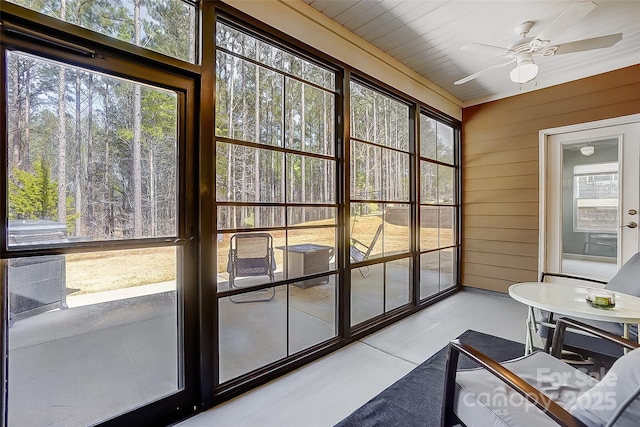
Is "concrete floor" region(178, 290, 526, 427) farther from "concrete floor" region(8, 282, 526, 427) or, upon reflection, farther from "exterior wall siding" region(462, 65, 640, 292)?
"exterior wall siding" region(462, 65, 640, 292)

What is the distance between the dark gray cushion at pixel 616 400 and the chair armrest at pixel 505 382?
55mm

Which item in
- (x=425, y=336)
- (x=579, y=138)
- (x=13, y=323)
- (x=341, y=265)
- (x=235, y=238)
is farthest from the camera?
(x=579, y=138)

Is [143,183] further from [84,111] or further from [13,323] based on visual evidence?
[13,323]

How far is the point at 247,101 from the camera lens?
2.09 metres

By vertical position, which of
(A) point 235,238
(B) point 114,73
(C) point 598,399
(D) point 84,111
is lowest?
(C) point 598,399

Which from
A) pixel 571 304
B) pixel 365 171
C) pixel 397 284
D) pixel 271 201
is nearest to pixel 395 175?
pixel 365 171

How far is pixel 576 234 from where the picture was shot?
11.9 ft

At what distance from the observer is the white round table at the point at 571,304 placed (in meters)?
1.67

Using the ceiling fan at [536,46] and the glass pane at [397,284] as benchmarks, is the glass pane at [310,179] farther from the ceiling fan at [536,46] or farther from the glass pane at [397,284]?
the ceiling fan at [536,46]

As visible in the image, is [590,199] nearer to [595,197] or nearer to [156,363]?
[595,197]

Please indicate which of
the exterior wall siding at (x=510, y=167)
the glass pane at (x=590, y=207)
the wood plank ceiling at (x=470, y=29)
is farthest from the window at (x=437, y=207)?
the glass pane at (x=590, y=207)

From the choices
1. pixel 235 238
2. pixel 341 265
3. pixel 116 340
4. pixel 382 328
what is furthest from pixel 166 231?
pixel 382 328

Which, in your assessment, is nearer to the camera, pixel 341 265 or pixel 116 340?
pixel 116 340

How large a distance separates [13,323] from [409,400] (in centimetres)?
217
